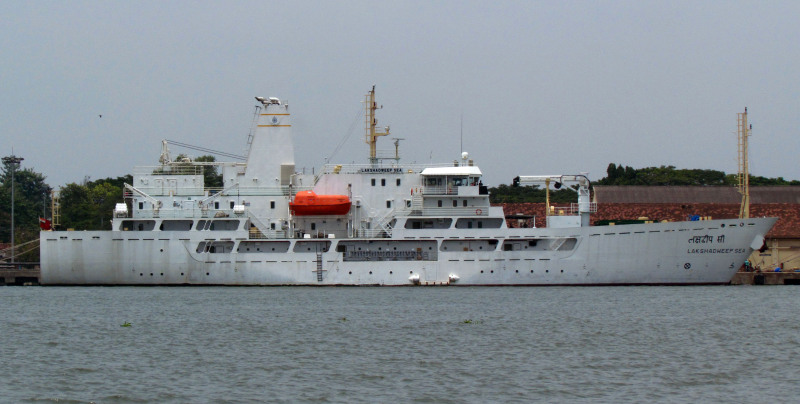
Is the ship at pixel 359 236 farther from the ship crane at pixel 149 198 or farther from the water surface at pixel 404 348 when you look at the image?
the water surface at pixel 404 348

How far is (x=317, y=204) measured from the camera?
3928 centimetres

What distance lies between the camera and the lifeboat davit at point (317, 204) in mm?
39281

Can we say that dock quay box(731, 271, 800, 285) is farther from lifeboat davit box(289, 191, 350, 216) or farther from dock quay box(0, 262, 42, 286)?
dock quay box(0, 262, 42, 286)

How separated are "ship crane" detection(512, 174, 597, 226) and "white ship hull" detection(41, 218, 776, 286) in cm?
92

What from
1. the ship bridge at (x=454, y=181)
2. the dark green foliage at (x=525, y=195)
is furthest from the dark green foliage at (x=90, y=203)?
the ship bridge at (x=454, y=181)

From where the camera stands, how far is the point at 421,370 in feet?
65.5

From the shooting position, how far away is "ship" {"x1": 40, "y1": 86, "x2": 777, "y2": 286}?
1502 inches

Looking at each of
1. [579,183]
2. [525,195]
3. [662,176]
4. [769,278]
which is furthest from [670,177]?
[579,183]

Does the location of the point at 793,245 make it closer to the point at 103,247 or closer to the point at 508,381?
the point at 103,247

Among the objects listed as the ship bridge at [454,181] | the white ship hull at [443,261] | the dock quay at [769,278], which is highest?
the ship bridge at [454,181]

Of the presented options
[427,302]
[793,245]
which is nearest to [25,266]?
[427,302]

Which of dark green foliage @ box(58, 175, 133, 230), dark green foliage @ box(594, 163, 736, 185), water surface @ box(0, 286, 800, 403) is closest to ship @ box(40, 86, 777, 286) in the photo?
water surface @ box(0, 286, 800, 403)

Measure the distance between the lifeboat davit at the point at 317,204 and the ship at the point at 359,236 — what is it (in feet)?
0.16

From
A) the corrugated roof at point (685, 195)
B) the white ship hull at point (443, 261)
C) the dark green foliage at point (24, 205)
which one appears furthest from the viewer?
the dark green foliage at point (24, 205)
